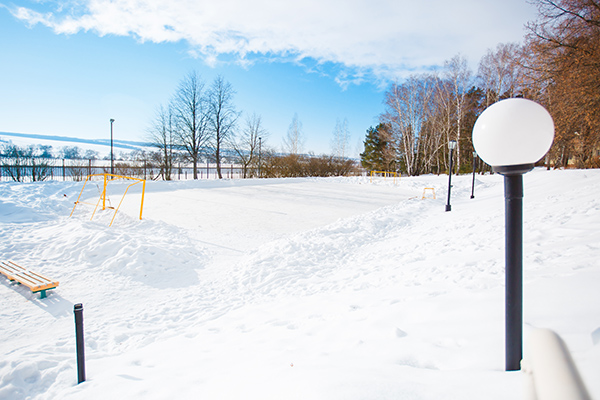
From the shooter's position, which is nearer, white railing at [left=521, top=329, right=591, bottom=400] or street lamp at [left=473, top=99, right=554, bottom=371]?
white railing at [left=521, top=329, right=591, bottom=400]

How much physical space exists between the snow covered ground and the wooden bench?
0.20m

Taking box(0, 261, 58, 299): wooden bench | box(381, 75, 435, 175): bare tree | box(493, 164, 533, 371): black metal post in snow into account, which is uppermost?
box(381, 75, 435, 175): bare tree

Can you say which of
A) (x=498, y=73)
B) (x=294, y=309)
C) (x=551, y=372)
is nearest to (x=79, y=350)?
(x=294, y=309)

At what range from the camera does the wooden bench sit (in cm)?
451

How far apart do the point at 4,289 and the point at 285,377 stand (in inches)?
229

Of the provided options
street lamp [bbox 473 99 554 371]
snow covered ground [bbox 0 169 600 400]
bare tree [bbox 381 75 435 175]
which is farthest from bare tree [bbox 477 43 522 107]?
street lamp [bbox 473 99 554 371]

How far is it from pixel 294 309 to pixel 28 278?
4748 mm

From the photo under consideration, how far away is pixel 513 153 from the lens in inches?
51.2

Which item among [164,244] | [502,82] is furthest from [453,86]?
[164,244]

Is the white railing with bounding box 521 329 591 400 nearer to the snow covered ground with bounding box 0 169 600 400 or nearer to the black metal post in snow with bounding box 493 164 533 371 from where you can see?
the snow covered ground with bounding box 0 169 600 400

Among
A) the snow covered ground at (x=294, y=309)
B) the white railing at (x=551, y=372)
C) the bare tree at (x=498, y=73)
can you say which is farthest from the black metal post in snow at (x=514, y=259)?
the bare tree at (x=498, y=73)

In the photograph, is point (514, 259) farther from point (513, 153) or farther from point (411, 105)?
point (411, 105)

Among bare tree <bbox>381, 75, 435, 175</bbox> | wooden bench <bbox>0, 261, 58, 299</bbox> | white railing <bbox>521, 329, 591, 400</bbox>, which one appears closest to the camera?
white railing <bbox>521, 329, 591, 400</bbox>

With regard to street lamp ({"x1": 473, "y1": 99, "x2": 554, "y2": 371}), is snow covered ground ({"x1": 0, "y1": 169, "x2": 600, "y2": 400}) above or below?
below
